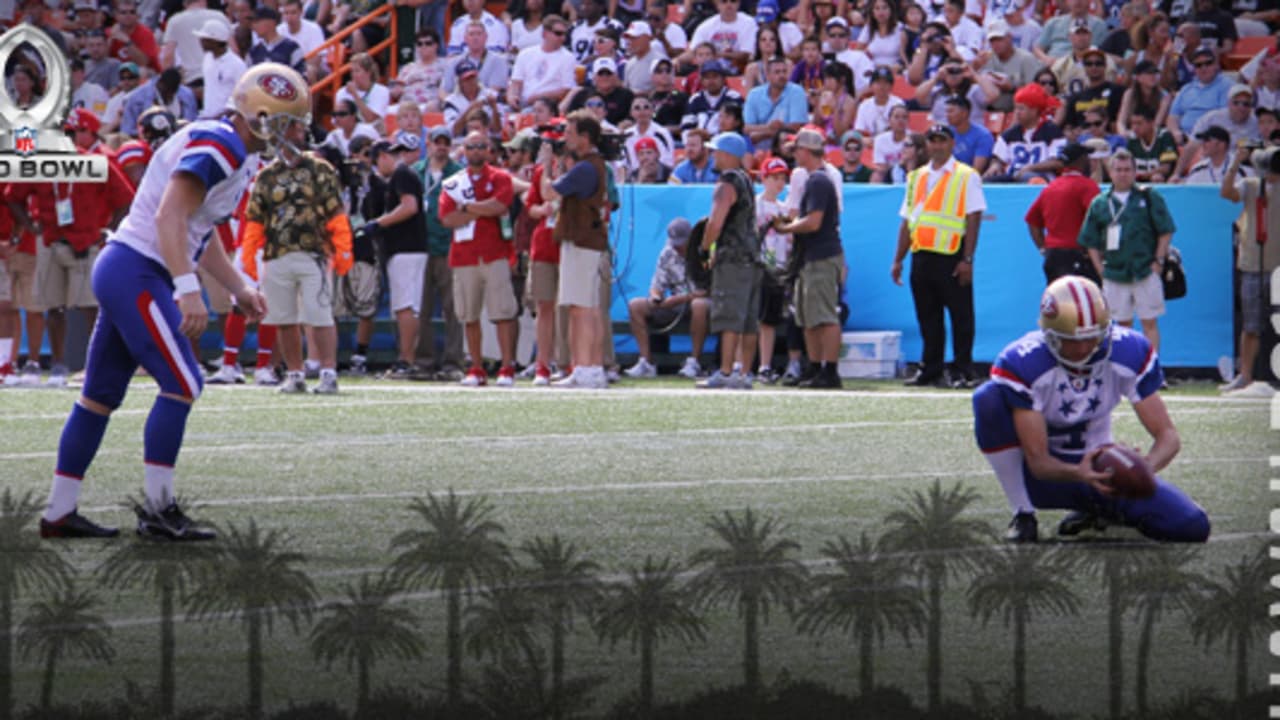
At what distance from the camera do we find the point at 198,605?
21.1 feet

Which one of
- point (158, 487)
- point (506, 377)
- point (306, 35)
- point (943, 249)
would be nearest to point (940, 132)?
point (943, 249)

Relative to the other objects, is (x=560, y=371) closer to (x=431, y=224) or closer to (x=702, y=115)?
(x=431, y=224)

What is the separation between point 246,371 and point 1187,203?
28.3ft

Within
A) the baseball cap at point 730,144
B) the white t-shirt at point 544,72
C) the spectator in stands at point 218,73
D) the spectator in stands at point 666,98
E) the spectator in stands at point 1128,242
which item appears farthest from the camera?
the white t-shirt at point 544,72

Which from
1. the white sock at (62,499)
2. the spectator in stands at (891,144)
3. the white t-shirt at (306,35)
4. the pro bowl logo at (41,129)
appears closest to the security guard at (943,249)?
the spectator in stands at (891,144)

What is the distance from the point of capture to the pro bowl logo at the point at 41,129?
52.9 ft

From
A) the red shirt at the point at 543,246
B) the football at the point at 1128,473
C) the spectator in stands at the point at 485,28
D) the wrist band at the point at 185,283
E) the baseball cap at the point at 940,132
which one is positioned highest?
the spectator in stands at the point at 485,28

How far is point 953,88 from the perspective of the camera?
18938 millimetres

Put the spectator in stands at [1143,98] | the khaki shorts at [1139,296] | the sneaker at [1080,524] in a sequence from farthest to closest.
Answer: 1. the spectator in stands at [1143,98]
2. the khaki shorts at [1139,296]
3. the sneaker at [1080,524]

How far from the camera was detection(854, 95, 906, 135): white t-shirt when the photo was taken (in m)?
19.3

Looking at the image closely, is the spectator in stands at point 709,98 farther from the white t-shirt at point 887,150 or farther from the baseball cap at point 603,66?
the white t-shirt at point 887,150

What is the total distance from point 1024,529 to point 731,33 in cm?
1438

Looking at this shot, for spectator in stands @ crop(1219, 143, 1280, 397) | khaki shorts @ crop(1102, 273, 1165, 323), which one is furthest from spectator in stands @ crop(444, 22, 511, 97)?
spectator in stands @ crop(1219, 143, 1280, 397)

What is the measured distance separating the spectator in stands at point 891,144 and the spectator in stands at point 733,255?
3196mm
